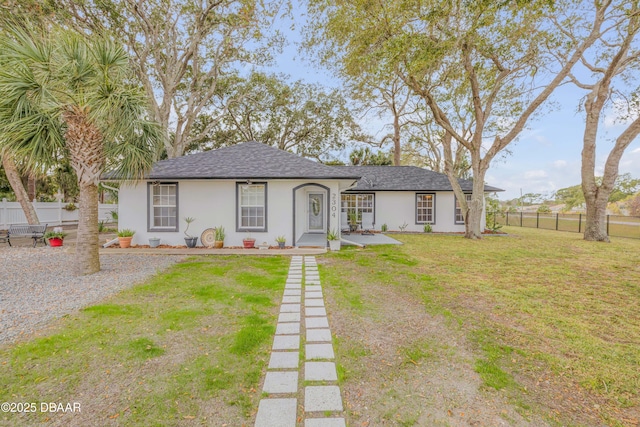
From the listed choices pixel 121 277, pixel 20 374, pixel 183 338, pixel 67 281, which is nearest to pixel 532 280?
pixel 183 338

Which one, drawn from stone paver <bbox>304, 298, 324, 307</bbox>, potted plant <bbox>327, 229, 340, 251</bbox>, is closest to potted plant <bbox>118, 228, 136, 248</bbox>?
potted plant <bbox>327, 229, 340, 251</bbox>

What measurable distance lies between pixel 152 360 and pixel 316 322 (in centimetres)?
198

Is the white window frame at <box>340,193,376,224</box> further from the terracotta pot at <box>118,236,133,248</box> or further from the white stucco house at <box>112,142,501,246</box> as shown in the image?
the terracotta pot at <box>118,236,133,248</box>

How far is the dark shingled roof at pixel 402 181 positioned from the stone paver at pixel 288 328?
12795mm

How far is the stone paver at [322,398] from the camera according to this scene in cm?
225

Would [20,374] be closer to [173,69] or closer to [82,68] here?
[82,68]

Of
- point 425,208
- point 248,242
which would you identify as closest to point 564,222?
point 425,208

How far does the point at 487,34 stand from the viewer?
10.6 metres

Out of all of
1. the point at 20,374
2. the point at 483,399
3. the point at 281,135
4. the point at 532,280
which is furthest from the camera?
the point at 281,135

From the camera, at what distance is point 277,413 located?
219 centimetres

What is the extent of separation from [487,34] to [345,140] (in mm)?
15024

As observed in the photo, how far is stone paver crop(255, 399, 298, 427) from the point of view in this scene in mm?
2090

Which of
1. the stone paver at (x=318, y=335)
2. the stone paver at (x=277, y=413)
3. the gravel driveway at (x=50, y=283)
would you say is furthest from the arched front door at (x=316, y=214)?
the stone paver at (x=277, y=413)

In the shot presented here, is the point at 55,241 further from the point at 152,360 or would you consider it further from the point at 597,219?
the point at 597,219
